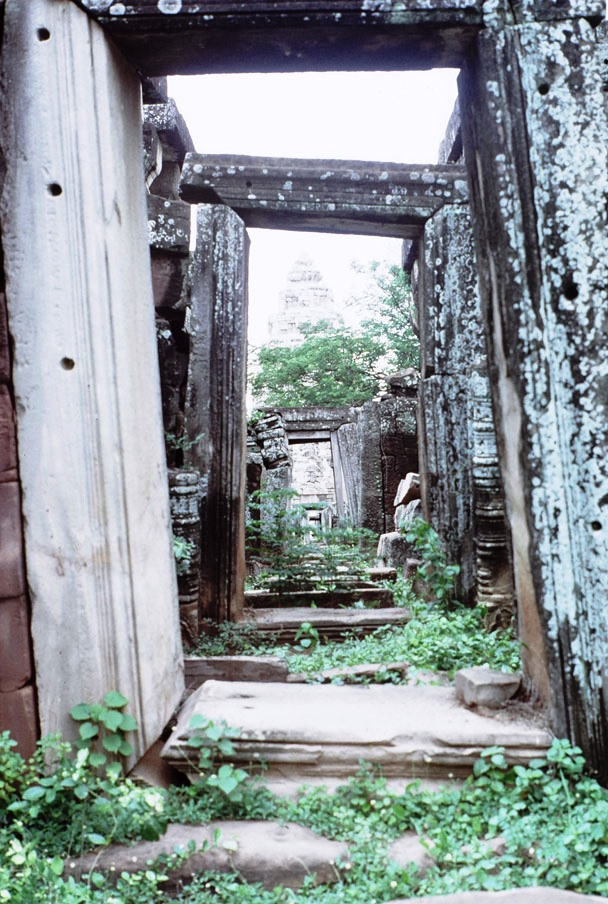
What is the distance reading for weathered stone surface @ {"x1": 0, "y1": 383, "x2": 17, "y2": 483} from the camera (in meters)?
2.48

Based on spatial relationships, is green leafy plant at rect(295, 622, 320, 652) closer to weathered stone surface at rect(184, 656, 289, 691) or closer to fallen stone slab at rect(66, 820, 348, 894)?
weathered stone surface at rect(184, 656, 289, 691)

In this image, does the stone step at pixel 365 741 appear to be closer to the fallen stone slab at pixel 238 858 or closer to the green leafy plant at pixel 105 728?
the green leafy plant at pixel 105 728

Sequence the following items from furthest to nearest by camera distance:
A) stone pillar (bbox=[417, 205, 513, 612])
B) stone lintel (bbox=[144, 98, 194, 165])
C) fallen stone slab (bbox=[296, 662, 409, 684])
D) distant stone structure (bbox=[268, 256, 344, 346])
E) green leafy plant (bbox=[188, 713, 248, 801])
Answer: distant stone structure (bbox=[268, 256, 344, 346]) → stone lintel (bbox=[144, 98, 194, 165]) → stone pillar (bbox=[417, 205, 513, 612]) → fallen stone slab (bbox=[296, 662, 409, 684]) → green leafy plant (bbox=[188, 713, 248, 801])

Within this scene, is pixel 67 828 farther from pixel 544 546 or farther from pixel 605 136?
pixel 605 136

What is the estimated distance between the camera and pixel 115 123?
2.64 metres

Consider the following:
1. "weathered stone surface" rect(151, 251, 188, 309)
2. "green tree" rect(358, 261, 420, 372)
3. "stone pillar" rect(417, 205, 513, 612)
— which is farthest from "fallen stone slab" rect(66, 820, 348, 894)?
"green tree" rect(358, 261, 420, 372)

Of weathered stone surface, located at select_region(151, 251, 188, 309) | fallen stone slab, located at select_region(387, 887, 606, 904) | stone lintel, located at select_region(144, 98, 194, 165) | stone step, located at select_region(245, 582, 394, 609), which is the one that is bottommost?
fallen stone slab, located at select_region(387, 887, 606, 904)

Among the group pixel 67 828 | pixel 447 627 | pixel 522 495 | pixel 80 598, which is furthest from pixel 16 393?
pixel 447 627

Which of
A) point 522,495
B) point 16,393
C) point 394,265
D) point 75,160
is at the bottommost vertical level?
point 522,495

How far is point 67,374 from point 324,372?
12.6 metres

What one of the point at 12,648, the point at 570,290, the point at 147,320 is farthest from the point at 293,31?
the point at 12,648

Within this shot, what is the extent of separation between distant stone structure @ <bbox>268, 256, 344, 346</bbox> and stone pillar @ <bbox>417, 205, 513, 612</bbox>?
17904 millimetres

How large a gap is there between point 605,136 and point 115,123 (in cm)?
176

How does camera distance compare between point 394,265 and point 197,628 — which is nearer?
point 197,628
